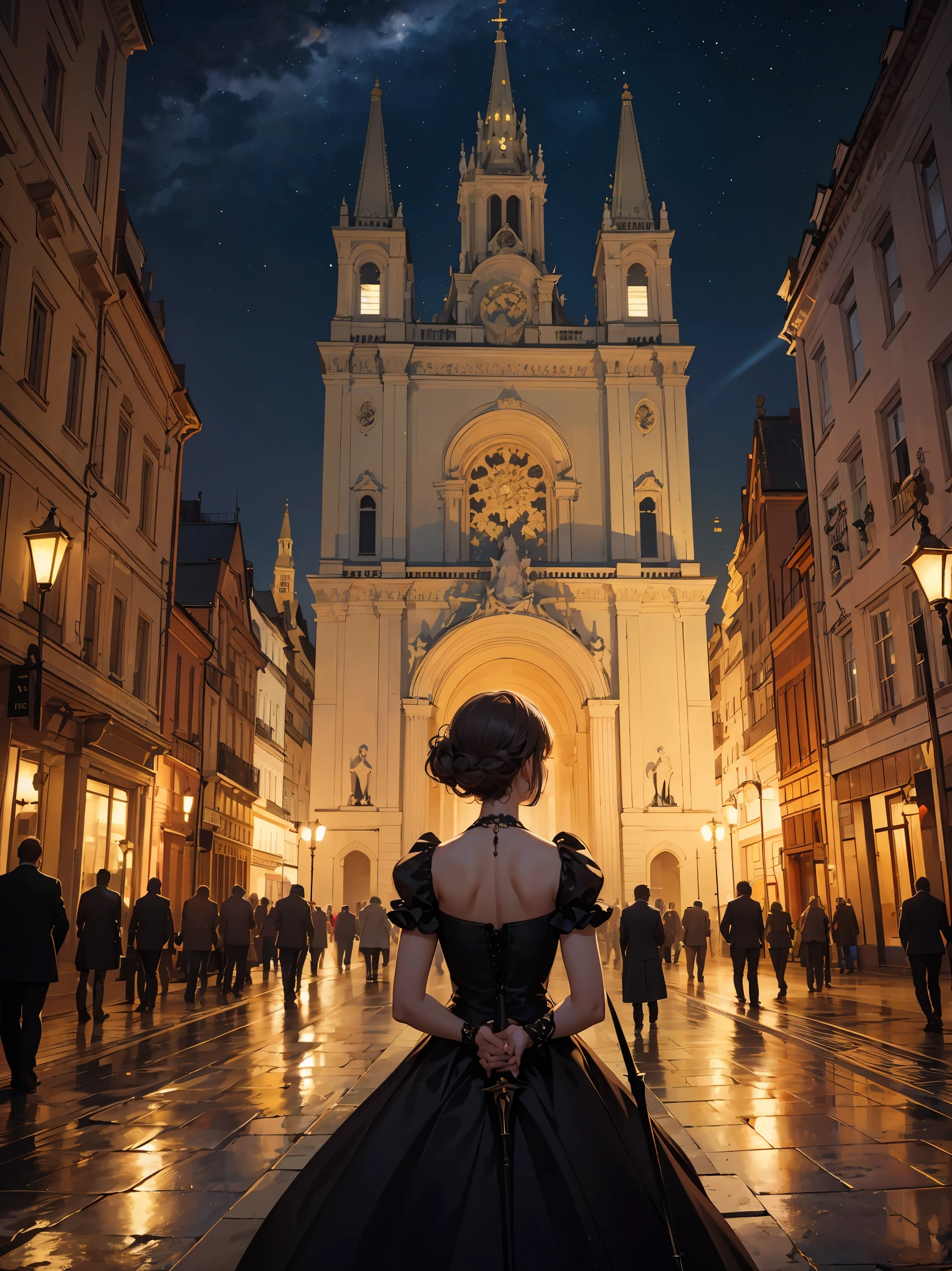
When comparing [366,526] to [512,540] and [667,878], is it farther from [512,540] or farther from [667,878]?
[667,878]

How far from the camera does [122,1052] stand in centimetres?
1155

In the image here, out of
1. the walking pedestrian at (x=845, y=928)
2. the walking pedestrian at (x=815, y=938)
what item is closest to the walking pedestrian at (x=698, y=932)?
the walking pedestrian at (x=845, y=928)

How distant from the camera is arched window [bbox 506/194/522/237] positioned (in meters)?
48.8

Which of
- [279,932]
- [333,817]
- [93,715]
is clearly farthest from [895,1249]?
[333,817]

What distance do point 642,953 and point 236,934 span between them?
8.79 metres

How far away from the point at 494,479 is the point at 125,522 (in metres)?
24.5

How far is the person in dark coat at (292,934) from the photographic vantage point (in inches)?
672

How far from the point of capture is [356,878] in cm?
4050

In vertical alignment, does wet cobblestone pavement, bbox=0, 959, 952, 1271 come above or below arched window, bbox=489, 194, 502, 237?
below

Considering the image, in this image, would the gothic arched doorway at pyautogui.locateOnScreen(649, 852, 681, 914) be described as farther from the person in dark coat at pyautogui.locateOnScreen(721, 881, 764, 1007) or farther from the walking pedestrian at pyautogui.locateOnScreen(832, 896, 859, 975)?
the person in dark coat at pyautogui.locateOnScreen(721, 881, 764, 1007)

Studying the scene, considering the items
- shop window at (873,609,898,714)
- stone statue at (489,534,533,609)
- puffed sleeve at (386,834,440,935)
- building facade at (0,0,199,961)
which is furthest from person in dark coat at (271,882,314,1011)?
stone statue at (489,534,533,609)

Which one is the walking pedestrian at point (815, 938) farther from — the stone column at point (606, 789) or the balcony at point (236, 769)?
the balcony at point (236, 769)

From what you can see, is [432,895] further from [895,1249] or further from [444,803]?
[444,803]

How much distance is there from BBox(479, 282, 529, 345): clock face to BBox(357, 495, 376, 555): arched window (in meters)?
9.35
